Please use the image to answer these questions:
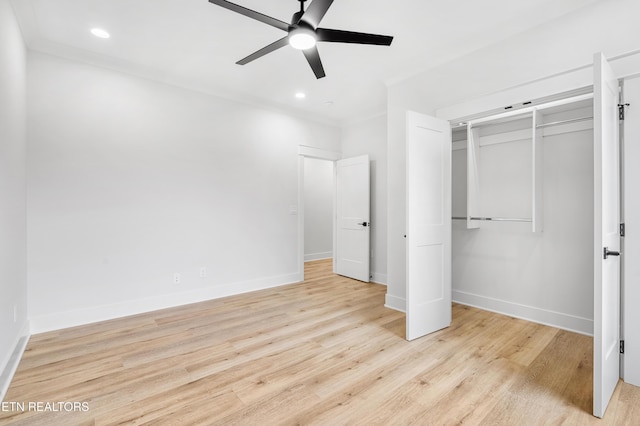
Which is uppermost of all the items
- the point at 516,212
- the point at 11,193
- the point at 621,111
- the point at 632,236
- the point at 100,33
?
the point at 100,33

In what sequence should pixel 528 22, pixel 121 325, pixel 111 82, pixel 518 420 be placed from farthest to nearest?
pixel 111 82 → pixel 121 325 → pixel 528 22 → pixel 518 420

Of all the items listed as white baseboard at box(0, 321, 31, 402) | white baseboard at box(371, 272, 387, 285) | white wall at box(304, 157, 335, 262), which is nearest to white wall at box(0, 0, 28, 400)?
white baseboard at box(0, 321, 31, 402)

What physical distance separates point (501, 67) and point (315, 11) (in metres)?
1.98

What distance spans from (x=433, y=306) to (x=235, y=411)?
2.06 metres

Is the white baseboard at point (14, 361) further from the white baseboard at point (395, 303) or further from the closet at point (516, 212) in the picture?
the white baseboard at point (395, 303)

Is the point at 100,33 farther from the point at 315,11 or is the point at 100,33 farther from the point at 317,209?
the point at 317,209

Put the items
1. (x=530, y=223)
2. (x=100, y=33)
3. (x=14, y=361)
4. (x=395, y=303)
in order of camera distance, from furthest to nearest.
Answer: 1. (x=395, y=303)
2. (x=530, y=223)
3. (x=100, y=33)
4. (x=14, y=361)

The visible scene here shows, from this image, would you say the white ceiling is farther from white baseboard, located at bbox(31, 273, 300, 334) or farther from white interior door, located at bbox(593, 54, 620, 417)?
white baseboard, located at bbox(31, 273, 300, 334)

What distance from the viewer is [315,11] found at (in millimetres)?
2021

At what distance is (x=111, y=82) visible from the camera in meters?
3.42

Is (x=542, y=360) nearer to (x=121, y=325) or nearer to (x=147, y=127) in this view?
(x=121, y=325)

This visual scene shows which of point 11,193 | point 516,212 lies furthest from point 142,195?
point 516,212

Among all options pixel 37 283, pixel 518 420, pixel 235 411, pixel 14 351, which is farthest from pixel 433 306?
pixel 37 283

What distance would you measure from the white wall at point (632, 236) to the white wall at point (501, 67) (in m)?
0.50
